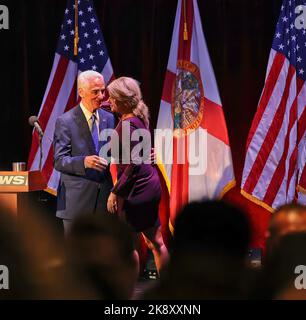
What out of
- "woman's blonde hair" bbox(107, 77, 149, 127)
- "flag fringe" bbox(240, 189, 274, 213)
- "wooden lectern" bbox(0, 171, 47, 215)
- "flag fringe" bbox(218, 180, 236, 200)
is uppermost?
"woman's blonde hair" bbox(107, 77, 149, 127)

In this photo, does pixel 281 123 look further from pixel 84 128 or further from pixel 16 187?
pixel 16 187

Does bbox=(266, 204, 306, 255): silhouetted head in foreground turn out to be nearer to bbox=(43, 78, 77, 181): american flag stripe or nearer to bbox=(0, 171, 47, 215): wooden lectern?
bbox=(0, 171, 47, 215): wooden lectern

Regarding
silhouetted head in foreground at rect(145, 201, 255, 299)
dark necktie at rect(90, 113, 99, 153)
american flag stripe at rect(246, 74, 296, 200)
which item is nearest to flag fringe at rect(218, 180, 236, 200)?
american flag stripe at rect(246, 74, 296, 200)

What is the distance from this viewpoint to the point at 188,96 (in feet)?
18.5

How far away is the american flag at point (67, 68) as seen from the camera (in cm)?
557

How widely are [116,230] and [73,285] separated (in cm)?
17

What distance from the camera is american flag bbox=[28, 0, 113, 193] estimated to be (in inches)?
219

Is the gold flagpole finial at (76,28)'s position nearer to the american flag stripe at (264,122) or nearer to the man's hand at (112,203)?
the man's hand at (112,203)

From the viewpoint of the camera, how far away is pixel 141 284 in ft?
16.7

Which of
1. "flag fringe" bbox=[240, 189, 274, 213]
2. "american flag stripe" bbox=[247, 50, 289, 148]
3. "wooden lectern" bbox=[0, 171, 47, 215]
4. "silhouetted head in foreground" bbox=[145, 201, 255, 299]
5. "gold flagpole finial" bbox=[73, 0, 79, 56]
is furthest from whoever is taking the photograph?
"flag fringe" bbox=[240, 189, 274, 213]

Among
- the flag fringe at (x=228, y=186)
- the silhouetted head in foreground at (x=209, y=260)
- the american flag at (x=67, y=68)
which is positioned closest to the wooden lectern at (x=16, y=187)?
the american flag at (x=67, y=68)

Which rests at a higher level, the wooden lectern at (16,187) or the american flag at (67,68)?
the american flag at (67,68)

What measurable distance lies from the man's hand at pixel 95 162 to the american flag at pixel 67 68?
124cm

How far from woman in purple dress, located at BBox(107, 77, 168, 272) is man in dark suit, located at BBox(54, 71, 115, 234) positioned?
0.26m
